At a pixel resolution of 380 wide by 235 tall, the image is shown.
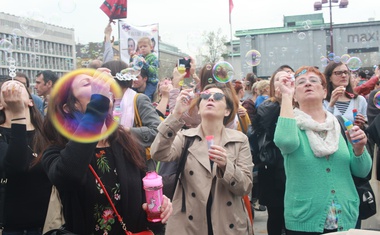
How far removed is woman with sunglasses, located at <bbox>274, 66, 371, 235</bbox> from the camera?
122 inches

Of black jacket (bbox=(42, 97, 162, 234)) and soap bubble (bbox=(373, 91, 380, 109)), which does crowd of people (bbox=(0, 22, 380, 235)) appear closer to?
black jacket (bbox=(42, 97, 162, 234))

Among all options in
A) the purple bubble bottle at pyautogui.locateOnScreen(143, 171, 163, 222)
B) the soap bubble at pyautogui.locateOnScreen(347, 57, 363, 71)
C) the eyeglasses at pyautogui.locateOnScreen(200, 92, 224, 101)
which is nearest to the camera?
the purple bubble bottle at pyautogui.locateOnScreen(143, 171, 163, 222)

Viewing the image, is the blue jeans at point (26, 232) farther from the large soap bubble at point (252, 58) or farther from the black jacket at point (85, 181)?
the large soap bubble at point (252, 58)

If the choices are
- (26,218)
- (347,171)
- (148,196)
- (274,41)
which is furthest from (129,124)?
(274,41)

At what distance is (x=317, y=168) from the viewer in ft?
10.4

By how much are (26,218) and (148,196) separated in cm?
116

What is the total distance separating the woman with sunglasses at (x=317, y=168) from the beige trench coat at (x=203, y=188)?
1.19 feet

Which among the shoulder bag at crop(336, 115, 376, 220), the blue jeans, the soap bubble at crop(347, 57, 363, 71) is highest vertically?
the soap bubble at crop(347, 57, 363, 71)

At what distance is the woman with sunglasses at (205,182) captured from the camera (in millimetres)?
3195

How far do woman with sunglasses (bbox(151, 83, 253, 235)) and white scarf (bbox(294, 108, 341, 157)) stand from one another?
50 centimetres

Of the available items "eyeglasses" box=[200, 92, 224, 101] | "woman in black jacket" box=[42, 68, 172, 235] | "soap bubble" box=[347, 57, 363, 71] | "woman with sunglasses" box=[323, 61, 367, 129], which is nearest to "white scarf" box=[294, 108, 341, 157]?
"eyeglasses" box=[200, 92, 224, 101]

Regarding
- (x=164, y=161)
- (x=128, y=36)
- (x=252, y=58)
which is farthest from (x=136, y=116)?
(x=252, y=58)

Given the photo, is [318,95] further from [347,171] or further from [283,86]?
[347,171]

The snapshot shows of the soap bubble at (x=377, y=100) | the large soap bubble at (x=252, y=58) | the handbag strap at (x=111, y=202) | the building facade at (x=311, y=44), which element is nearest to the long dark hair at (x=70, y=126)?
the handbag strap at (x=111, y=202)
